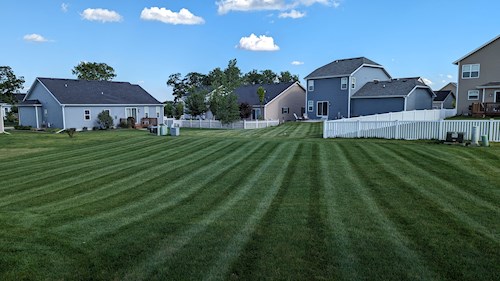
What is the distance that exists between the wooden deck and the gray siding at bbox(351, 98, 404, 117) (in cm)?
613

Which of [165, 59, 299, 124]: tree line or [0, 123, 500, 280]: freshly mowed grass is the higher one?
[165, 59, 299, 124]: tree line

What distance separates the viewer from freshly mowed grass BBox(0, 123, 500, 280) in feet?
12.5

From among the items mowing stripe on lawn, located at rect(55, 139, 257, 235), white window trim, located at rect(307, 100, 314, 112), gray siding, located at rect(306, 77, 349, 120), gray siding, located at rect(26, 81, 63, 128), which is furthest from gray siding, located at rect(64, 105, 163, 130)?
mowing stripe on lawn, located at rect(55, 139, 257, 235)

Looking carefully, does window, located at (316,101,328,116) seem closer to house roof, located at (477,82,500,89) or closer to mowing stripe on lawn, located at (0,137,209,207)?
house roof, located at (477,82,500,89)

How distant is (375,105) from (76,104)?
27950 millimetres

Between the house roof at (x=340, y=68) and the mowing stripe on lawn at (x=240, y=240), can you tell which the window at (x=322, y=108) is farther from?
the mowing stripe on lawn at (x=240, y=240)

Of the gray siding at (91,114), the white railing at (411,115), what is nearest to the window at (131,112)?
the gray siding at (91,114)

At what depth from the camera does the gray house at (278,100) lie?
3978 cm

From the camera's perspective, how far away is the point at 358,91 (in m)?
34.9

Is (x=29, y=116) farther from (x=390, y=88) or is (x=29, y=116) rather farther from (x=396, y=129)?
(x=390, y=88)

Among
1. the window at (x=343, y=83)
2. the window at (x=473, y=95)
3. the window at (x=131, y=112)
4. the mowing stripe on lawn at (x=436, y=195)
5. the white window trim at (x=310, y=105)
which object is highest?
the window at (x=343, y=83)

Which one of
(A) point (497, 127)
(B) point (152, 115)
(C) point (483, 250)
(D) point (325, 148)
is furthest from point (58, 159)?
(B) point (152, 115)

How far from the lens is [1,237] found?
187 inches

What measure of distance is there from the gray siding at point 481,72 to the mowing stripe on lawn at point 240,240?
91.8 feet
